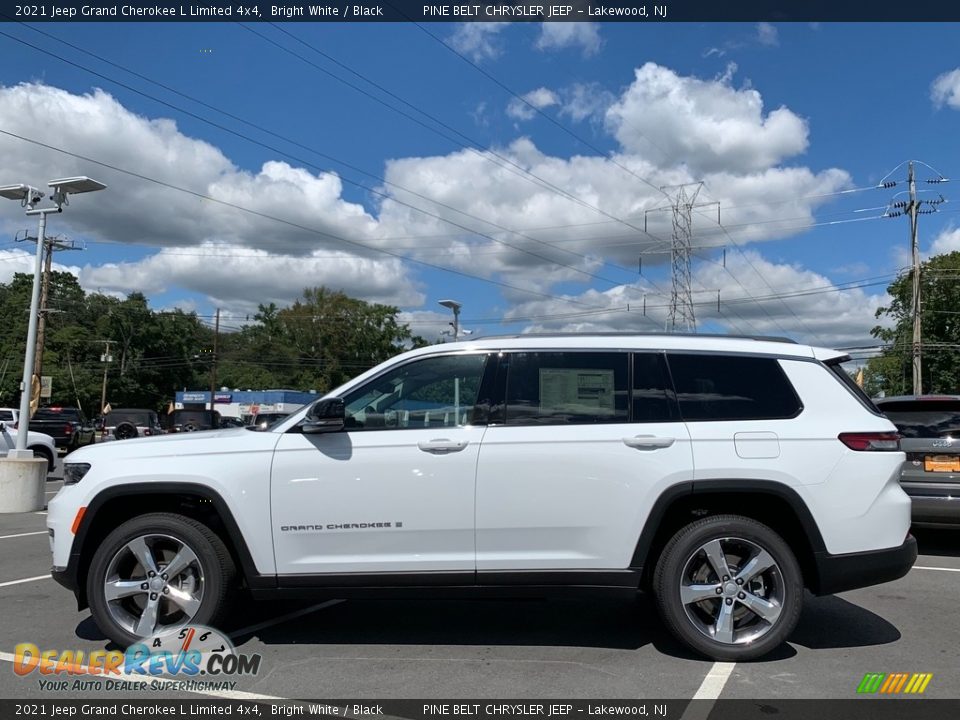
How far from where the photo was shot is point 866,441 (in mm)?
4332

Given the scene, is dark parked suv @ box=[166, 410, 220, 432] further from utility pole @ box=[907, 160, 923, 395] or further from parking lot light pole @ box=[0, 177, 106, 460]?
utility pole @ box=[907, 160, 923, 395]

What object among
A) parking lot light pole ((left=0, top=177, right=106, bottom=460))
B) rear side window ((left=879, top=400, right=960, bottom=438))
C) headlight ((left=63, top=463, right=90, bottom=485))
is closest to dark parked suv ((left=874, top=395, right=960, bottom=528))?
rear side window ((left=879, top=400, right=960, bottom=438))

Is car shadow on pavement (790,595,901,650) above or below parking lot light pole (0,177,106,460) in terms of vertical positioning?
below

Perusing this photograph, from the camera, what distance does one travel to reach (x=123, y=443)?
458 cm

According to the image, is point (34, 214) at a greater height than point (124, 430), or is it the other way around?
point (34, 214)

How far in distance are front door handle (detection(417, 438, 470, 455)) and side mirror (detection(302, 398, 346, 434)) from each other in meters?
0.49

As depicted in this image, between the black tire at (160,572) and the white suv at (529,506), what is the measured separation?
12 millimetres

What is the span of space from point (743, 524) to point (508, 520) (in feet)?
4.52

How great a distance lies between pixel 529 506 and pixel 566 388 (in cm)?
75

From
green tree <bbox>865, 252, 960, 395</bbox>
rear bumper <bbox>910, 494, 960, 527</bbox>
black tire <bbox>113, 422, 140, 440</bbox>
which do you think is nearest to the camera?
rear bumper <bbox>910, 494, 960, 527</bbox>

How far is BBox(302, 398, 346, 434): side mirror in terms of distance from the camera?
4277mm

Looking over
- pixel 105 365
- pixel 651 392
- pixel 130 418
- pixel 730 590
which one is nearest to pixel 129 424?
pixel 130 418

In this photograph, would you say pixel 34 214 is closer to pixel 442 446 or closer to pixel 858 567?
pixel 442 446

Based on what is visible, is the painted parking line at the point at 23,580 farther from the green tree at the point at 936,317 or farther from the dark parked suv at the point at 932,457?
the green tree at the point at 936,317
